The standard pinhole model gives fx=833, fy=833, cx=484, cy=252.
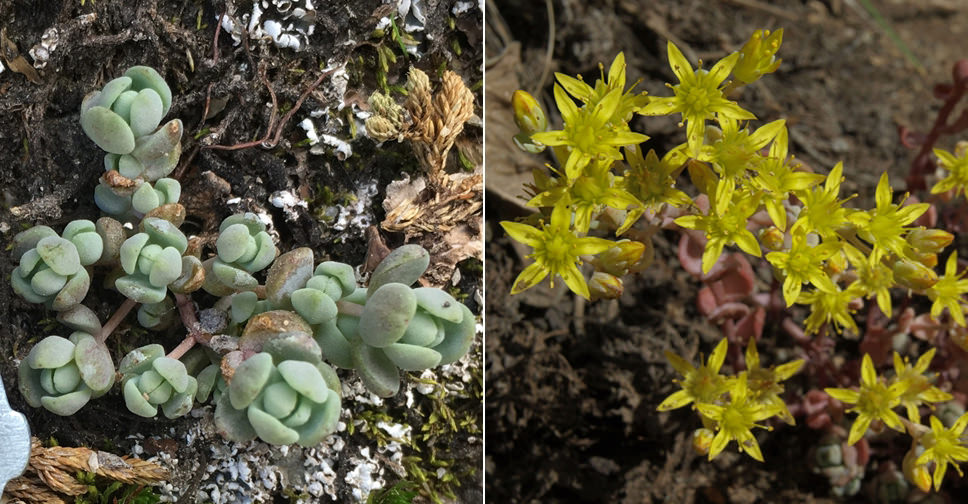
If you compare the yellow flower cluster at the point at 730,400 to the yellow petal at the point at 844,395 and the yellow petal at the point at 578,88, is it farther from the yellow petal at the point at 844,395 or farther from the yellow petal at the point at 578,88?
the yellow petal at the point at 578,88

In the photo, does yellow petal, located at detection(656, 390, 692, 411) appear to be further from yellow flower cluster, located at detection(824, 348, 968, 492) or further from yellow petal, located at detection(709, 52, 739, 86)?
yellow petal, located at detection(709, 52, 739, 86)

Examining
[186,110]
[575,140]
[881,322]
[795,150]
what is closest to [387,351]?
[575,140]

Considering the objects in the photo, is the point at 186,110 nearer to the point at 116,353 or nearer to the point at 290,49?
the point at 290,49

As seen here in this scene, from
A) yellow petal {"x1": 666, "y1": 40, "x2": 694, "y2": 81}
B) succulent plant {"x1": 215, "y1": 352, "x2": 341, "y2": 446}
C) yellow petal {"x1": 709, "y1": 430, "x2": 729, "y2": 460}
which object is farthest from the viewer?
yellow petal {"x1": 709, "y1": 430, "x2": 729, "y2": 460}

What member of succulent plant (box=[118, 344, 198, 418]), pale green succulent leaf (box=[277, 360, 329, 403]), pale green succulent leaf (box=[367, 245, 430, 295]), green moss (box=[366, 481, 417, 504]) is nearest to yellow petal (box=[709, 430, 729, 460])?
green moss (box=[366, 481, 417, 504])

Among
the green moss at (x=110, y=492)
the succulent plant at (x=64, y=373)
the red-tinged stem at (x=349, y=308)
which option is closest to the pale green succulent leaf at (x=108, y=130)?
the succulent plant at (x=64, y=373)

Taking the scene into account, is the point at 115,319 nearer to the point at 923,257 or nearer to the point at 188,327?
the point at 188,327

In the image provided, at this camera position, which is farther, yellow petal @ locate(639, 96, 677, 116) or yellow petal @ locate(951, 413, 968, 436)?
yellow petal @ locate(951, 413, 968, 436)
